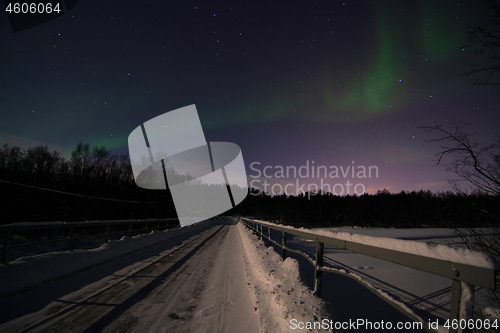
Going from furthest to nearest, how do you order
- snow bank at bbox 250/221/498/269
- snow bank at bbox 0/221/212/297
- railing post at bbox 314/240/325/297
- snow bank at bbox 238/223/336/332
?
snow bank at bbox 0/221/212/297, railing post at bbox 314/240/325/297, snow bank at bbox 238/223/336/332, snow bank at bbox 250/221/498/269

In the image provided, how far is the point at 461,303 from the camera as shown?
117cm

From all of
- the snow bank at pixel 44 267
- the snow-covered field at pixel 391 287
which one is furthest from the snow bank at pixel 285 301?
the snow bank at pixel 44 267

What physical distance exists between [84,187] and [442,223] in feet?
125

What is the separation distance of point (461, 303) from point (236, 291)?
3.96 m

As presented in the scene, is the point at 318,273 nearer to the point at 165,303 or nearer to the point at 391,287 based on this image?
the point at 165,303

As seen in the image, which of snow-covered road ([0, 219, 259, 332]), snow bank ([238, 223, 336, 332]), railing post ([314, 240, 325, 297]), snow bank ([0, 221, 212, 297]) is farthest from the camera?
snow bank ([0, 221, 212, 297])

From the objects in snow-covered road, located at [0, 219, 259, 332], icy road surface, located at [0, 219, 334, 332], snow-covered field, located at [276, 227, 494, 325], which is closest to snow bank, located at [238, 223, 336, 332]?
icy road surface, located at [0, 219, 334, 332]

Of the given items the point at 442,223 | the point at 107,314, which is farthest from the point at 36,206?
the point at 442,223

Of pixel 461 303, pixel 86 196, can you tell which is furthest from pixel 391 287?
pixel 86 196

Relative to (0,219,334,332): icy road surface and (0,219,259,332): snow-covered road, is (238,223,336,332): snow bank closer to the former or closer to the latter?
(0,219,334,332): icy road surface

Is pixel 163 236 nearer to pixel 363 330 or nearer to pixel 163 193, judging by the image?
pixel 363 330

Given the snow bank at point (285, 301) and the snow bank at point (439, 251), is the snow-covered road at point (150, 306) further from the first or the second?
the snow bank at point (439, 251)

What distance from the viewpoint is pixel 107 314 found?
3299mm

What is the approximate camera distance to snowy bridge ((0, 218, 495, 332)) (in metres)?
1.43
